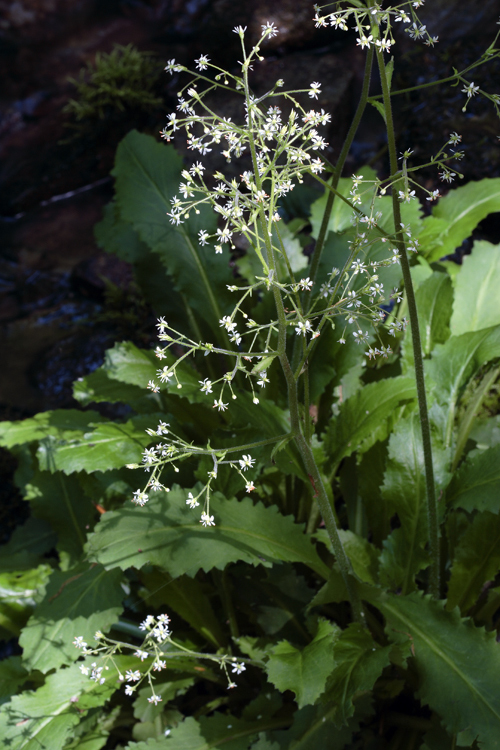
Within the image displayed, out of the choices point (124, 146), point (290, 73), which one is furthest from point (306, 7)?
point (124, 146)

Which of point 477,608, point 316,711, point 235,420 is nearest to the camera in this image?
point 316,711

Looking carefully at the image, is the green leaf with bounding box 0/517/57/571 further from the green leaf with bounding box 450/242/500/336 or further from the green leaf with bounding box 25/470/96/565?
the green leaf with bounding box 450/242/500/336

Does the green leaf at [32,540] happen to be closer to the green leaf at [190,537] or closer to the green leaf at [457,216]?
the green leaf at [190,537]

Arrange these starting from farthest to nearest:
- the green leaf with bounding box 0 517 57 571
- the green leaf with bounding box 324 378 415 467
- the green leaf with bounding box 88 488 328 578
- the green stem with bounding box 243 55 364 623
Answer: the green leaf with bounding box 0 517 57 571 < the green leaf with bounding box 324 378 415 467 < the green leaf with bounding box 88 488 328 578 < the green stem with bounding box 243 55 364 623

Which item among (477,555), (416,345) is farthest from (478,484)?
(416,345)

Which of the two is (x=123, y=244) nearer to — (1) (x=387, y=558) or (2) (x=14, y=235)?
(1) (x=387, y=558)

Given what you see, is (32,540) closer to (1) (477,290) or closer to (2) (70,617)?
(2) (70,617)

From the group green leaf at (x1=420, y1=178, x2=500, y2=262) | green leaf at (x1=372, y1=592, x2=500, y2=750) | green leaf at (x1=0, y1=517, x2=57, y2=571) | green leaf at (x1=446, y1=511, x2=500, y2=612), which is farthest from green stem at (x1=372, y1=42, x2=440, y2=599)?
green leaf at (x1=0, y1=517, x2=57, y2=571)
